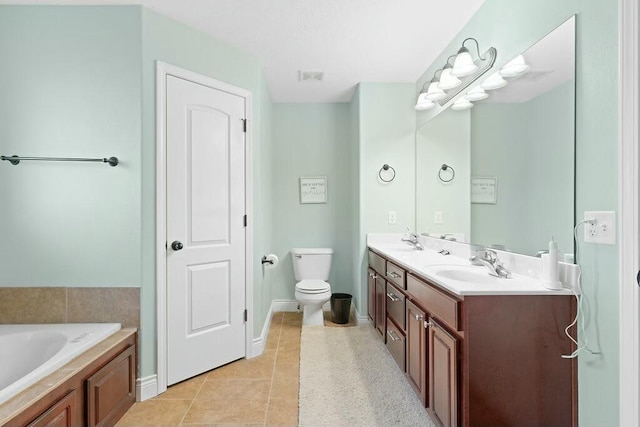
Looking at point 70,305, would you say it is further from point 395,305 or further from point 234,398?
point 395,305

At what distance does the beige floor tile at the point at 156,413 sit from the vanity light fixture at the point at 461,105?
265cm

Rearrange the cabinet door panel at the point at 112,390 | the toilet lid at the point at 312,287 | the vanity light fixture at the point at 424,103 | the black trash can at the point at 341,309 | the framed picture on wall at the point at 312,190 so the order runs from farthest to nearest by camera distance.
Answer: the framed picture on wall at the point at 312,190 < the black trash can at the point at 341,309 < the toilet lid at the point at 312,287 < the vanity light fixture at the point at 424,103 < the cabinet door panel at the point at 112,390

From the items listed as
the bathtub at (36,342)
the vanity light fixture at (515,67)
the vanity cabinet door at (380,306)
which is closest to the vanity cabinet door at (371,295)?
the vanity cabinet door at (380,306)

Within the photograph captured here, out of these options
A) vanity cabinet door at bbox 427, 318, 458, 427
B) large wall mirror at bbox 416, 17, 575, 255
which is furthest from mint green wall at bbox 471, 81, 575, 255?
Result: vanity cabinet door at bbox 427, 318, 458, 427

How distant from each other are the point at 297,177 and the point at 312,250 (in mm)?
884

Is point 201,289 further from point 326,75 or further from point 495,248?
point 326,75

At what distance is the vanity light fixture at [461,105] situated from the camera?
6.93 ft

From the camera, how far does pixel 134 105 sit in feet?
6.31

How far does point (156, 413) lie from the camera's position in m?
1.80

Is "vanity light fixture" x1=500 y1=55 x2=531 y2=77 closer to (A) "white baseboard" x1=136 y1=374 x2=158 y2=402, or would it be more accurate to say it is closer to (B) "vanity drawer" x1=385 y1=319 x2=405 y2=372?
(B) "vanity drawer" x1=385 y1=319 x2=405 y2=372

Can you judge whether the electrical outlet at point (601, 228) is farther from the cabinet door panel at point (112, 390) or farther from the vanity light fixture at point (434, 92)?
the cabinet door panel at point (112, 390)

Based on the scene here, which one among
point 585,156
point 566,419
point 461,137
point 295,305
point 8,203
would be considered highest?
point 461,137

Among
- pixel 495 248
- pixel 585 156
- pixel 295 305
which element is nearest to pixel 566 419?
pixel 495 248

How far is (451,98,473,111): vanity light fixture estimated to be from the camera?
211 cm
